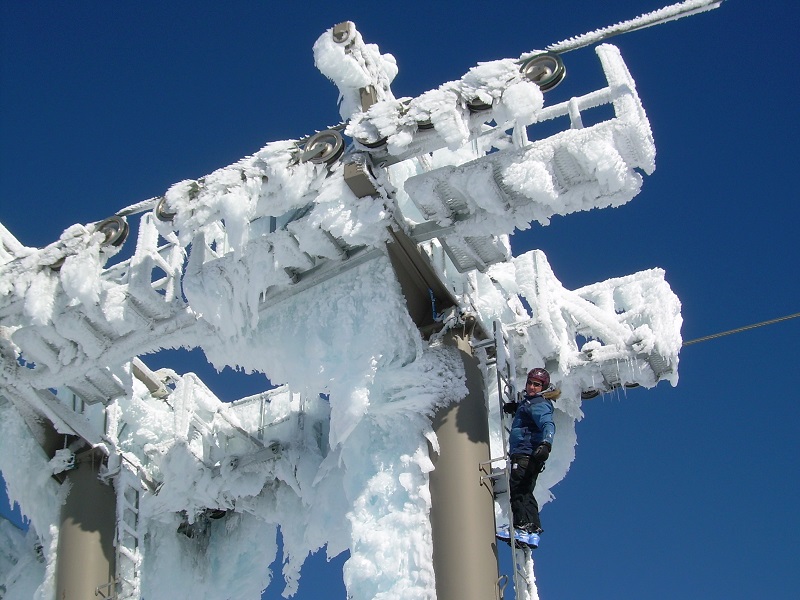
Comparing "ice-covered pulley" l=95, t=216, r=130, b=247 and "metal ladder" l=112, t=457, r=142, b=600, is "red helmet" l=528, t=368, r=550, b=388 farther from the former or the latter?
"metal ladder" l=112, t=457, r=142, b=600

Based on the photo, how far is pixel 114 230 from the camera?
49.6 feet

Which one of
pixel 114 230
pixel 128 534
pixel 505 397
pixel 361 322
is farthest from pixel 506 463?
pixel 128 534

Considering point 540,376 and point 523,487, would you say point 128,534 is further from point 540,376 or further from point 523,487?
point 540,376

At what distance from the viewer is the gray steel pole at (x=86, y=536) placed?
654 inches

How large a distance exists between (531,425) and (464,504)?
3.51 ft

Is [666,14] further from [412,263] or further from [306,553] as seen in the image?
[306,553]

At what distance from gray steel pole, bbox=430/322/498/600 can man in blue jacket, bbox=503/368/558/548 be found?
42 centimetres

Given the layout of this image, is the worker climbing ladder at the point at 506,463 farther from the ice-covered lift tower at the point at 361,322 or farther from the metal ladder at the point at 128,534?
the metal ladder at the point at 128,534

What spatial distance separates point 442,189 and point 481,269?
1.30 meters

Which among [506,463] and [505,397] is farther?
[505,397]

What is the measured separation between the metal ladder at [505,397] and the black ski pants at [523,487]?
6 cm

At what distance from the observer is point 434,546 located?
12.7 m

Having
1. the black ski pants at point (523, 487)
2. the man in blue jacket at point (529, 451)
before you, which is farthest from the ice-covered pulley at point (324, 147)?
the black ski pants at point (523, 487)

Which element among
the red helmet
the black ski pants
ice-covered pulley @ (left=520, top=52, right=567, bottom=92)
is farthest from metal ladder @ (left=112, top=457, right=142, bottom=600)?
ice-covered pulley @ (left=520, top=52, right=567, bottom=92)
